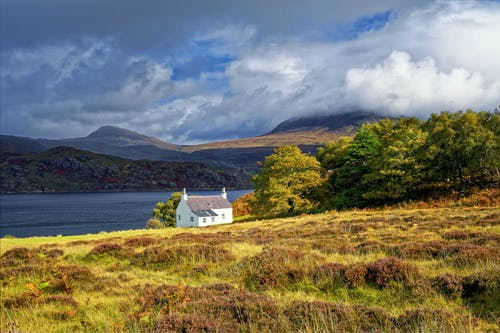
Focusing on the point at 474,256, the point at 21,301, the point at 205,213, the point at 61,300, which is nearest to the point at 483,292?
the point at 474,256

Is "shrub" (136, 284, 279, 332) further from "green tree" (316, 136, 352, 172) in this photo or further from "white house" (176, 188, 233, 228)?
"white house" (176, 188, 233, 228)

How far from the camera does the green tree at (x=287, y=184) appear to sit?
5697 cm

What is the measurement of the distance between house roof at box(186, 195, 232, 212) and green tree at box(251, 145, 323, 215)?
602 inches

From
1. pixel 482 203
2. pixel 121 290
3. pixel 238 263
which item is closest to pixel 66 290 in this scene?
pixel 121 290

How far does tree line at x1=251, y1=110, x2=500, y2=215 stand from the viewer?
4853 cm

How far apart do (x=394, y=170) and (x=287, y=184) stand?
1687 cm

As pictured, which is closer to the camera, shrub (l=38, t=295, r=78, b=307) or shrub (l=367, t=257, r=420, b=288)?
shrub (l=367, t=257, r=420, b=288)

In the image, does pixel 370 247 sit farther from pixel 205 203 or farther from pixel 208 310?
pixel 205 203

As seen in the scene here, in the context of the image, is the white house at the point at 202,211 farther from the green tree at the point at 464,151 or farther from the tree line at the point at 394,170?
the green tree at the point at 464,151

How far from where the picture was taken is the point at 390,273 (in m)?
9.67

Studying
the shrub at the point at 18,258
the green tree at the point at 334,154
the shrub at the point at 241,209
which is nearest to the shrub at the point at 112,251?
the shrub at the point at 18,258

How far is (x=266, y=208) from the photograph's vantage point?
191ft

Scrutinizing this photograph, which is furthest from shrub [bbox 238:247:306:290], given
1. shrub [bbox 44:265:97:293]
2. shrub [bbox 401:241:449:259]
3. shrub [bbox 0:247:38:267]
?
shrub [bbox 0:247:38:267]

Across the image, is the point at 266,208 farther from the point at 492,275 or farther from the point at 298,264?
the point at 492,275
